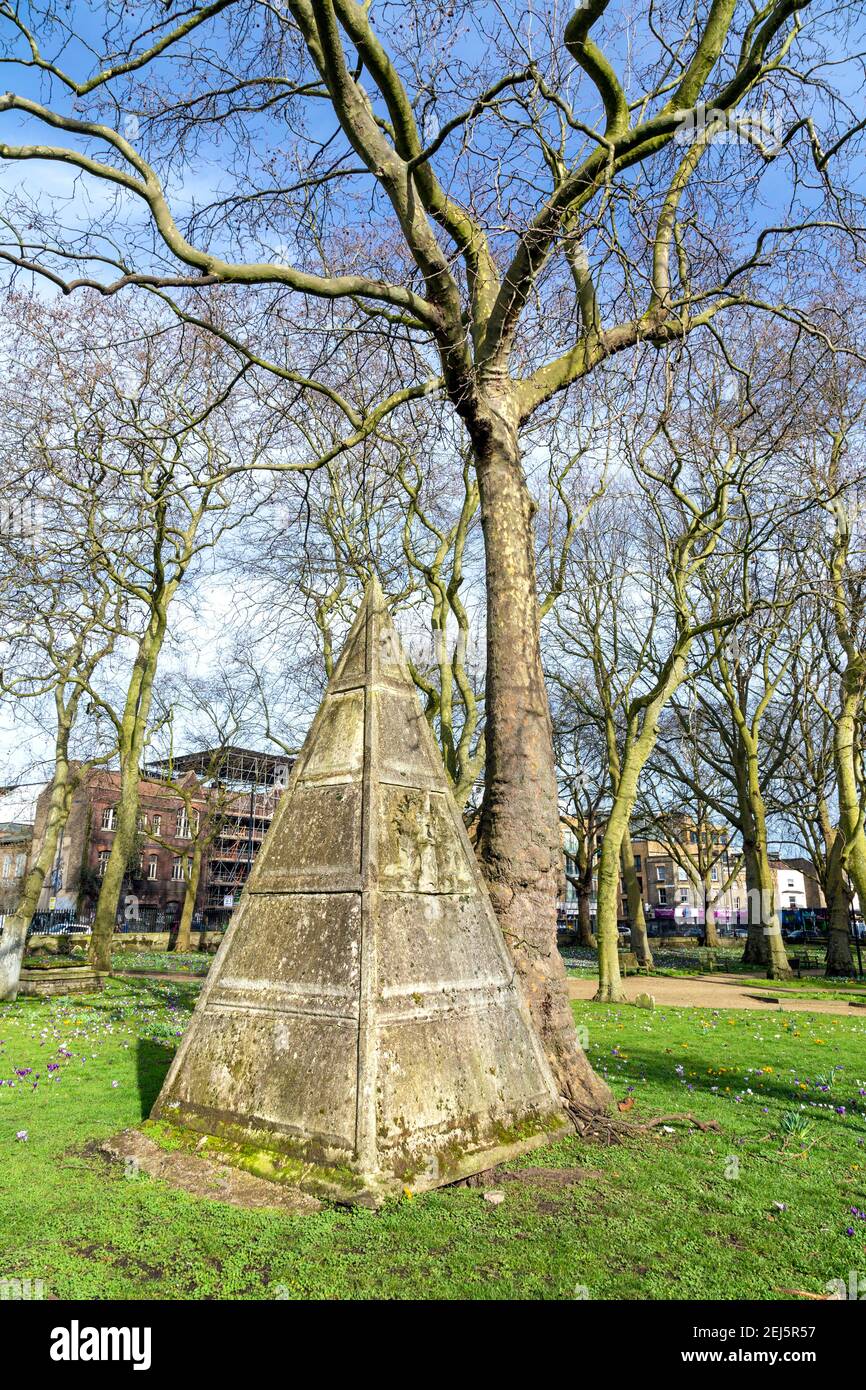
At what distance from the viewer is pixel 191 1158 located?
4.23 m

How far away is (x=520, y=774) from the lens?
5.82 metres

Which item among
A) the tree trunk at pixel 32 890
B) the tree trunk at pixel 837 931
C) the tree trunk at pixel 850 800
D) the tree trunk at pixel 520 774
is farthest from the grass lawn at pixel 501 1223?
the tree trunk at pixel 837 931

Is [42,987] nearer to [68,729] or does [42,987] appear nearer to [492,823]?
[68,729]

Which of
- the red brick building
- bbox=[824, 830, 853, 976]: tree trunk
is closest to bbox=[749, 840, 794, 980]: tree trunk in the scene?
bbox=[824, 830, 853, 976]: tree trunk

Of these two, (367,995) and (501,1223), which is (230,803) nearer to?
(367,995)

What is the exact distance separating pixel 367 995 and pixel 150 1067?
413 centimetres

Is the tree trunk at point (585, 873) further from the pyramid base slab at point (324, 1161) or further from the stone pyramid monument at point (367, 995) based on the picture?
the pyramid base slab at point (324, 1161)

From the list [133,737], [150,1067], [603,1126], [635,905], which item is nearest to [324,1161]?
[603,1126]

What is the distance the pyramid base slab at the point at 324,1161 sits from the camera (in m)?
3.66

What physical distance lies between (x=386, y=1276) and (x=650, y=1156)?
2.27m

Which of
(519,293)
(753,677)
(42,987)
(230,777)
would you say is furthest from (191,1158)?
(230,777)

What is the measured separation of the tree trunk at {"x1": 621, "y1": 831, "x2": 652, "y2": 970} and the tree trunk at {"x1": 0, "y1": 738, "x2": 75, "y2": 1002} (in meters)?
14.8

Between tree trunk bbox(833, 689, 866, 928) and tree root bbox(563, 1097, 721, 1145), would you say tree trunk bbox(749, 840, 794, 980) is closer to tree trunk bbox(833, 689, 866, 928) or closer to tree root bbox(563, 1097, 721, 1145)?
tree trunk bbox(833, 689, 866, 928)

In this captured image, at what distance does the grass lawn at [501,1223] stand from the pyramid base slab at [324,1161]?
0.07 metres
